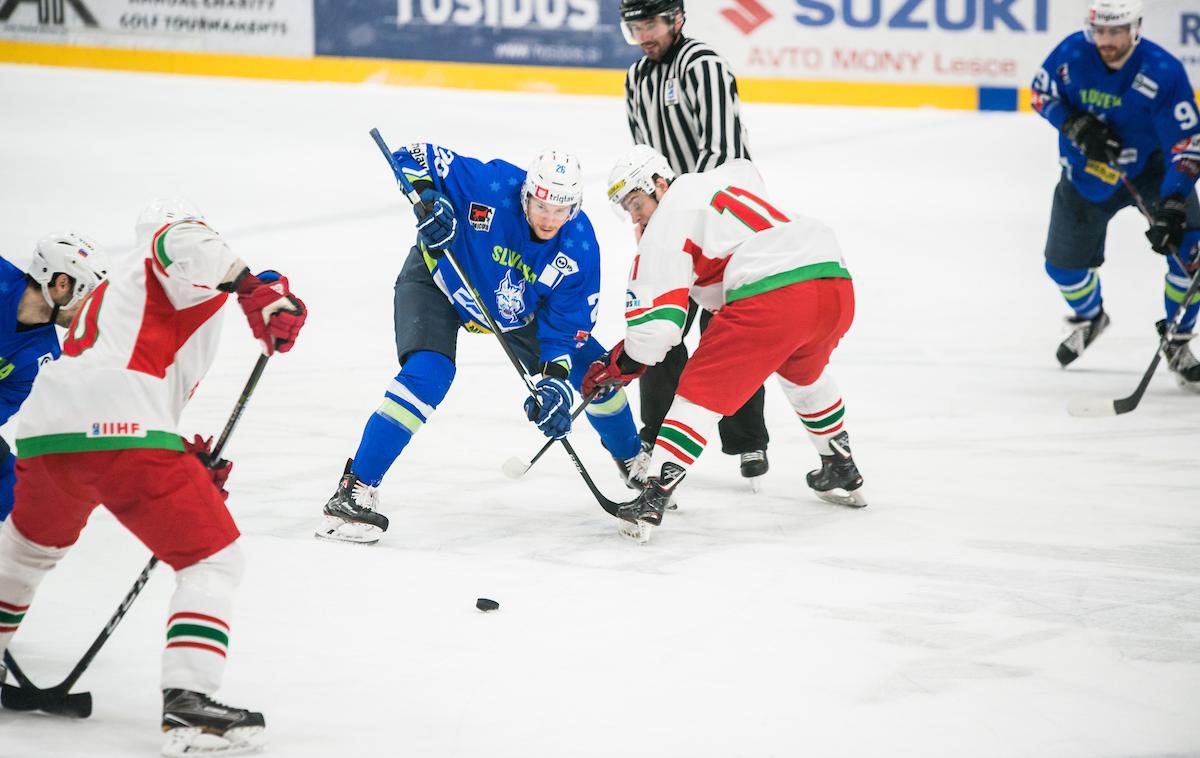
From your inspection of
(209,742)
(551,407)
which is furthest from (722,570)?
(209,742)

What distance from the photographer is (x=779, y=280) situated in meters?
3.29

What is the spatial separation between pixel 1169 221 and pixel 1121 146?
33 cm

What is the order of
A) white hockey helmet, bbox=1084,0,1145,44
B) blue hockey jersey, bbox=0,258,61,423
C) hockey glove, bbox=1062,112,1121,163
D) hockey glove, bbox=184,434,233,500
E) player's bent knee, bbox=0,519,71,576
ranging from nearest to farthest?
player's bent knee, bbox=0,519,71,576 < hockey glove, bbox=184,434,233,500 < blue hockey jersey, bbox=0,258,61,423 < white hockey helmet, bbox=1084,0,1145,44 < hockey glove, bbox=1062,112,1121,163

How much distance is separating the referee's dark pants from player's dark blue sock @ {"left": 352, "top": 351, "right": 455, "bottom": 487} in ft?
2.40

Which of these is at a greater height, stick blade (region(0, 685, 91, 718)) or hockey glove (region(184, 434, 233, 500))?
hockey glove (region(184, 434, 233, 500))

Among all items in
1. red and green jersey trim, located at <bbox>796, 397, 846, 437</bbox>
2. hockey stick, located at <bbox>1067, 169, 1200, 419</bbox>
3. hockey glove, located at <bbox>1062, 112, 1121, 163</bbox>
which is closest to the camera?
red and green jersey trim, located at <bbox>796, 397, 846, 437</bbox>

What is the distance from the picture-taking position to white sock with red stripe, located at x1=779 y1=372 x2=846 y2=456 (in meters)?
3.56

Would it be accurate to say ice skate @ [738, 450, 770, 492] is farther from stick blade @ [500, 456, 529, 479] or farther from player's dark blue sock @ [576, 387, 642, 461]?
stick blade @ [500, 456, 529, 479]

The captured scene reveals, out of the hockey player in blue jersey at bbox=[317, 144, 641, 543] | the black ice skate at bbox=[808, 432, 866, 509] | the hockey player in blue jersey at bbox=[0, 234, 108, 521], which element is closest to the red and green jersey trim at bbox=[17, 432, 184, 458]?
the hockey player in blue jersey at bbox=[0, 234, 108, 521]

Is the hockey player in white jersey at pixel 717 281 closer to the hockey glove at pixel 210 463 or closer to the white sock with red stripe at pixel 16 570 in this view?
the hockey glove at pixel 210 463

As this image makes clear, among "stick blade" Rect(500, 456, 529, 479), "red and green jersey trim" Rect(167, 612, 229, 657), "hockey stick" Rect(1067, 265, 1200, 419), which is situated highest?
"red and green jersey trim" Rect(167, 612, 229, 657)

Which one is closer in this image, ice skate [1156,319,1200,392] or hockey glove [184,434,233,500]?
hockey glove [184,434,233,500]

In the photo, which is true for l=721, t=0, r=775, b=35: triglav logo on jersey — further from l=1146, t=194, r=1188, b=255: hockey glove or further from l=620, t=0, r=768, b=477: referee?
l=620, t=0, r=768, b=477: referee

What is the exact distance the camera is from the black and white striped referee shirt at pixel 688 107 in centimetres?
376
